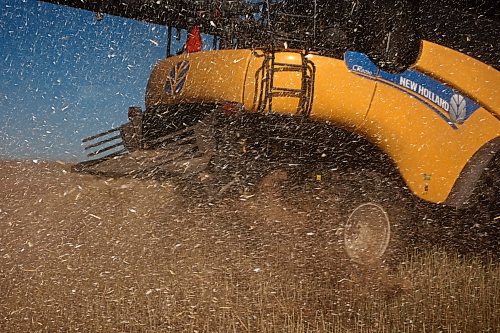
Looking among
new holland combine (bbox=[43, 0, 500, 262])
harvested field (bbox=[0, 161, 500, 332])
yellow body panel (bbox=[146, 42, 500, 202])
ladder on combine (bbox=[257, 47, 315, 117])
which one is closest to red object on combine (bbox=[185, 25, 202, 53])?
new holland combine (bbox=[43, 0, 500, 262])

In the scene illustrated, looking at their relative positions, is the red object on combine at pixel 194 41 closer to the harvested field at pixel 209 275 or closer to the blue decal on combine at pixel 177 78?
the blue decal on combine at pixel 177 78

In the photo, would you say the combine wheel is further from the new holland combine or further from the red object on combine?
the red object on combine

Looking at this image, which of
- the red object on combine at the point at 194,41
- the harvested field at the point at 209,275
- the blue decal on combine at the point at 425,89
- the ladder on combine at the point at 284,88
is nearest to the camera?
the harvested field at the point at 209,275

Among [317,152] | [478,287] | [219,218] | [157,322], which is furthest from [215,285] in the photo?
[478,287]

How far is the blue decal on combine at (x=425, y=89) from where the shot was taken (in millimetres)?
3965

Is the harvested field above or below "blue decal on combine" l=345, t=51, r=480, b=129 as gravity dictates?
below

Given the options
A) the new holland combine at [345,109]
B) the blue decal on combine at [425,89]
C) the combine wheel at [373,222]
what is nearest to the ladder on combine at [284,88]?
the new holland combine at [345,109]

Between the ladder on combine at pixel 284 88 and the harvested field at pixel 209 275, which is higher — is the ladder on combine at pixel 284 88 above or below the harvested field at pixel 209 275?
above

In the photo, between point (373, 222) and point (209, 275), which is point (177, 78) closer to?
point (209, 275)

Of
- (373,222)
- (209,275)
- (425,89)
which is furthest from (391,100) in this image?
(209,275)

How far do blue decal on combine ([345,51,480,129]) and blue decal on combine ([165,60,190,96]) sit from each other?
1372 mm

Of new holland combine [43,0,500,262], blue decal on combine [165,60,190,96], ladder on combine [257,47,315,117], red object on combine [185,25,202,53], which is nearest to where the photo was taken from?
ladder on combine [257,47,315,117]

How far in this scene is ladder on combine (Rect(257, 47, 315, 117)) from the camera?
3.72m

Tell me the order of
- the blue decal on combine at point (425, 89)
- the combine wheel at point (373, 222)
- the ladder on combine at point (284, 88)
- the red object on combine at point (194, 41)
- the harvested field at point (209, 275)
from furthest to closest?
the red object on combine at point (194, 41) < the combine wheel at point (373, 222) < the blue decal on combine at point (425, 89) < the ladder on combine at point (284, 88) < the harvested field at point (209, 275)
